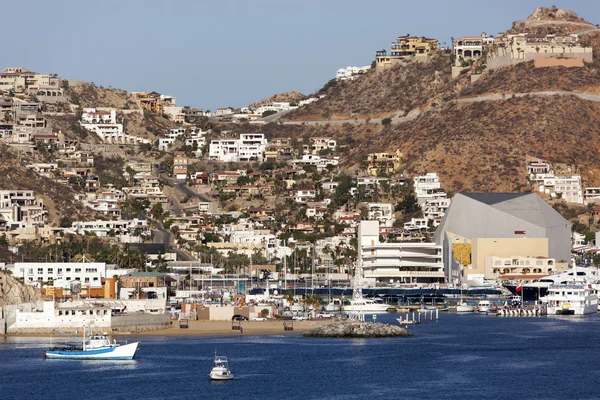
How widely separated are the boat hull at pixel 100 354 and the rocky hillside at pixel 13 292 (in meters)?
19.6

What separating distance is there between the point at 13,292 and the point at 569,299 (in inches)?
2189

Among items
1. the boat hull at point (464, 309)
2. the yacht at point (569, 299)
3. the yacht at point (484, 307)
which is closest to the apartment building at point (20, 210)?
the boat hull at point (464, 309)

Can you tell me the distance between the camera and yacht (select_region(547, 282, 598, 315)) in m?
147

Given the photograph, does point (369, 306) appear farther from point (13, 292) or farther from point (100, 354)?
point (100, 354)

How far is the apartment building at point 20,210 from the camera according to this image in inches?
7525

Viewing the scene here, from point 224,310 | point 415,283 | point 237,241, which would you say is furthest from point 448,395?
point 237,241

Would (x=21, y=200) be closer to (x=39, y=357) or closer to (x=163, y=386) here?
(x=39, y=357)

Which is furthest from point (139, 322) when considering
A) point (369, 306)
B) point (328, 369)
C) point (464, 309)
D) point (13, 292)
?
point (464, 309)

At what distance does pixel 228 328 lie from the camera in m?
124

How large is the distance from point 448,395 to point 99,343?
26226 millimetres

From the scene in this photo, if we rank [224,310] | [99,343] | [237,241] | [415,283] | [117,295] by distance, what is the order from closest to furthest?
[99,343], [224,310], [117,295], [415,283], [237,241]

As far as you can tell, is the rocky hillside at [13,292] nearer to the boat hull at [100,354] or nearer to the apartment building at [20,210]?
the boat hull at [100,354]

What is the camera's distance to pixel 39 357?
10038 centimetres

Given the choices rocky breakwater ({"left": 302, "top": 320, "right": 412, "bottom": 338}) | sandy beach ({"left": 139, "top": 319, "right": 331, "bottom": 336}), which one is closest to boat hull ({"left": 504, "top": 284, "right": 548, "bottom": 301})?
sandy beach ({"left": 139, "top": 319, "right": 331, "bottom": 336})
